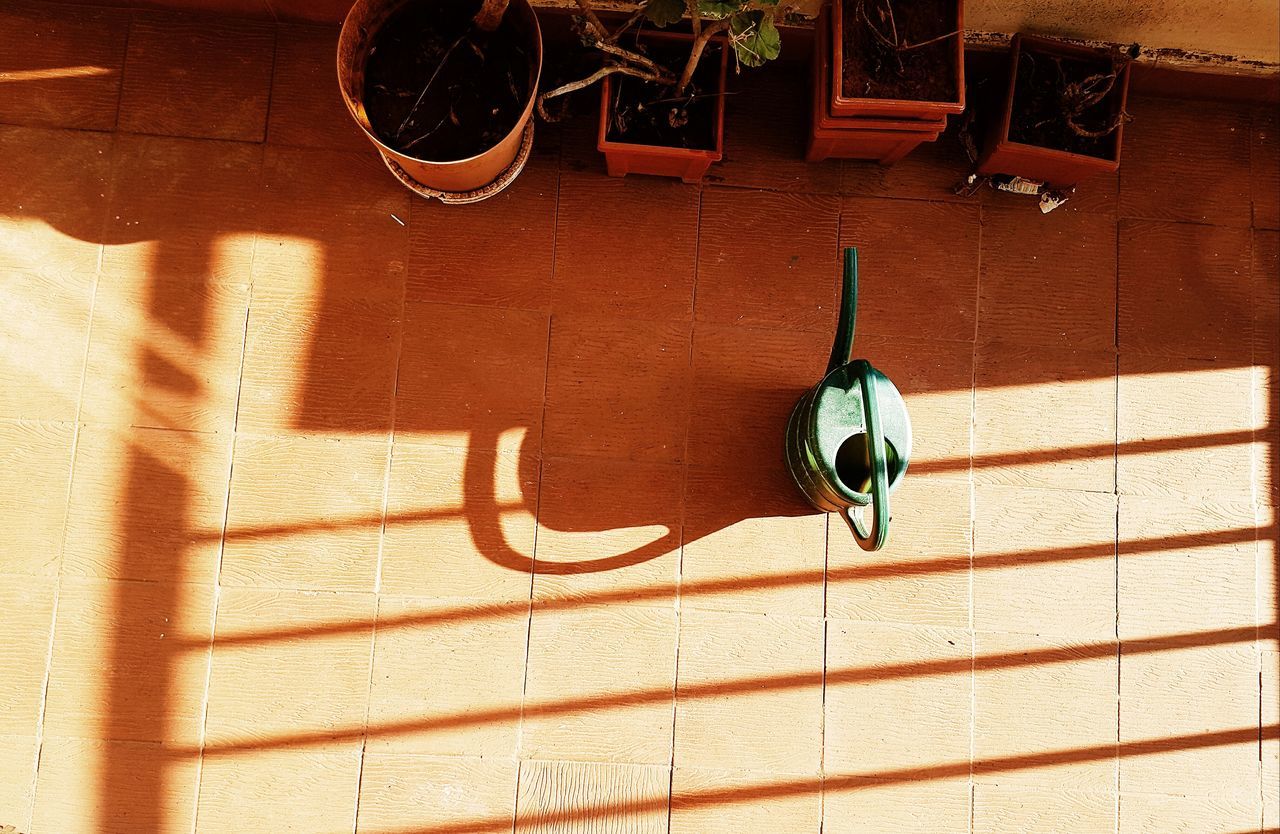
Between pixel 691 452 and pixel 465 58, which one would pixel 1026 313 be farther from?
pixel 465 58

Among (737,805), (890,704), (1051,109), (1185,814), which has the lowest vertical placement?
(1185,814)

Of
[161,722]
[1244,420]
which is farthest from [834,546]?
[161,722]

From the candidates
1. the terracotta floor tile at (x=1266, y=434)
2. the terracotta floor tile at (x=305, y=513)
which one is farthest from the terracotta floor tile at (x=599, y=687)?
the terracotta floor tile at (x=1266, y=434)

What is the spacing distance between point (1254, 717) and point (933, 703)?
0.96 metres

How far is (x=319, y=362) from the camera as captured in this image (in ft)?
8.21

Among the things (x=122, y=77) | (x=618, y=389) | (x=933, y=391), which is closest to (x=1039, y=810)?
(x=933, y=391)

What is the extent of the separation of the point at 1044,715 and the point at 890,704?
1.49 feet

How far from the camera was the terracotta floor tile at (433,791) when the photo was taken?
2.41 m

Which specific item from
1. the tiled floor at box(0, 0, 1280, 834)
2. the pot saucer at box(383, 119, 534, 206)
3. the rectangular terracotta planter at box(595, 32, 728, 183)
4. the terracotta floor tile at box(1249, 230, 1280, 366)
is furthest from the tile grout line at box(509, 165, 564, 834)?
the terracotta floor tile at box(1249, 230, 1280, 366)

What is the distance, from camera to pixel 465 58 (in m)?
2.33

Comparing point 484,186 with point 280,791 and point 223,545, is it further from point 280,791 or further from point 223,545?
point 280,791

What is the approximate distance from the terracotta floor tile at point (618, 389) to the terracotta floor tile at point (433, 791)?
93 centimetres

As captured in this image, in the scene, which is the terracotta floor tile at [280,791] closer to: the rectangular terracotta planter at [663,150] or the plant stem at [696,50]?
the rectangular terracotta planter at [663,150]

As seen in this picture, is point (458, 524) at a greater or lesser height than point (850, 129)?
lesser
